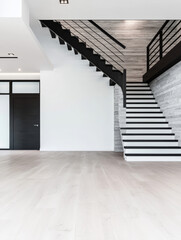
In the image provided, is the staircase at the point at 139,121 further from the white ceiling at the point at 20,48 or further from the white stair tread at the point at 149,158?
the white ceiling at the point at 20,48

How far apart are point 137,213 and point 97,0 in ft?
13.9

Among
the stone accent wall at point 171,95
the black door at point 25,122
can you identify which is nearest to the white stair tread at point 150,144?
the stone accent wall at point 171,95

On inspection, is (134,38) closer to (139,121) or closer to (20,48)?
(139,121)

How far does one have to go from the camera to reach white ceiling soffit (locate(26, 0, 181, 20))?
5207 mm

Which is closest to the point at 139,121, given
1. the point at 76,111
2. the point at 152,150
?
the point at 152,150

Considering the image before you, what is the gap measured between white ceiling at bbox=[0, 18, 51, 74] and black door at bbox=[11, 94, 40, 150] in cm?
109

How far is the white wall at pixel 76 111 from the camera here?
9086mm

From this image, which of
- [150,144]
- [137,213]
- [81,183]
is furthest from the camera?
[150,144]

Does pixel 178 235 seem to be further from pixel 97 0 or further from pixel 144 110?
pixel 144 110

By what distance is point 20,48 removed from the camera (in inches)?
253

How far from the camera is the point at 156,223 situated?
79.9 inches

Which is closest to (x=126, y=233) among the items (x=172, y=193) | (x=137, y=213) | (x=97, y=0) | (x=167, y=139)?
(x=137, y=213)

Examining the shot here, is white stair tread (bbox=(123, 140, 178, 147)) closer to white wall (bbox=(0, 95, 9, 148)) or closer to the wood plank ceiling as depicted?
the wood plank ceiling

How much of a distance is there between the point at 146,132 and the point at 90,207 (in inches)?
202
